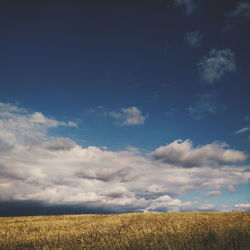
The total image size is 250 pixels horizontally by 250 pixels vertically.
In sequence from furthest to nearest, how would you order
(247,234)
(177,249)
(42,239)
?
(42,239) < (247,234) < (177,249)

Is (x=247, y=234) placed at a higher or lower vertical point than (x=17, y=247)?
higher

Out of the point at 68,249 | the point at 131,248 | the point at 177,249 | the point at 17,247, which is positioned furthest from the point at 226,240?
the point at 17,247

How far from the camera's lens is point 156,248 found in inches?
316

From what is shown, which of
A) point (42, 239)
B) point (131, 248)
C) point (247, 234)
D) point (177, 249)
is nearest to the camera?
point (177, 249)

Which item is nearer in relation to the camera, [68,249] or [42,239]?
[68,249]

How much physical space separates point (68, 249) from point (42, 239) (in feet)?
14.8

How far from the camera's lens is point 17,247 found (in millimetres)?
11227

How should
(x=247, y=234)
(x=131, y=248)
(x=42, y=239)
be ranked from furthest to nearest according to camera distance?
(x=42, y=239) → (x=247, y=234) → (x=131, y=248)

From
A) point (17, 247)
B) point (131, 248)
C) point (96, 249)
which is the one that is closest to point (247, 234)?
point (131, 248)

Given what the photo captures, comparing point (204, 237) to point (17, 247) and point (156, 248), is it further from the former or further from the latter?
point (17, 247)

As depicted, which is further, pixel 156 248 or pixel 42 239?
pixel 42 239

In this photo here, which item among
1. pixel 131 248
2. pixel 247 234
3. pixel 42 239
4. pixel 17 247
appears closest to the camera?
pixel 131 248

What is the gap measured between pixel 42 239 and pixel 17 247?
1.87m

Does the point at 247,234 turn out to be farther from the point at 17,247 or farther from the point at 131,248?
the point at 17,247
